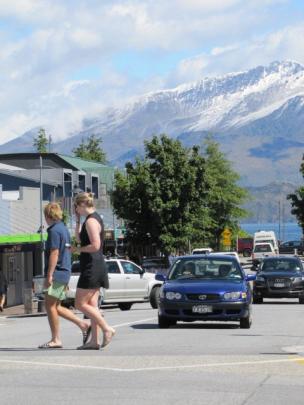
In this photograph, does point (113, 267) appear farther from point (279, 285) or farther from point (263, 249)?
point (263, 249)

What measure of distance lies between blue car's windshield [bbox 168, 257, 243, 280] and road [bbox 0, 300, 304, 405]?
2228 mm

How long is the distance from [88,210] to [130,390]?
402cm

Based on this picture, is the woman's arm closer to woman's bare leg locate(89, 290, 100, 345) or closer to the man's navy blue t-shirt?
the man's navy blue t-shirt

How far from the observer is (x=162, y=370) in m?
12.5

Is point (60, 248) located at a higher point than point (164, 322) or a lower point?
higher

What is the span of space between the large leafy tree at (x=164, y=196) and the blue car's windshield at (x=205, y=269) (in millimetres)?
36637

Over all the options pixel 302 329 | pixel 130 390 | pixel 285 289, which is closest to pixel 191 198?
pixel 285 289

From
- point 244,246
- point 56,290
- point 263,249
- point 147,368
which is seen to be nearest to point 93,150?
point 244,246

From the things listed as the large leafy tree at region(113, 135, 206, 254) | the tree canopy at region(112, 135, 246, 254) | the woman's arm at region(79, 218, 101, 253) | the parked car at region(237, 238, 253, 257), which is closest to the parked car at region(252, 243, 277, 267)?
the tree canopy at region(112, 135, 246, 254)

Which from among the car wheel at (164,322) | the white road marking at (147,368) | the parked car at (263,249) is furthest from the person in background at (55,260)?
the parked car at (263,249)

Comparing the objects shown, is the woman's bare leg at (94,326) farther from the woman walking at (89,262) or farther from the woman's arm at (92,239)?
the woman's arm at (92,239)

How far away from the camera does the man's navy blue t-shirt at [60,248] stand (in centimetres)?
1458

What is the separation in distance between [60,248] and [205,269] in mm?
6930

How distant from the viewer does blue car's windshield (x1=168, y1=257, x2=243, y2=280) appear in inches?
826
